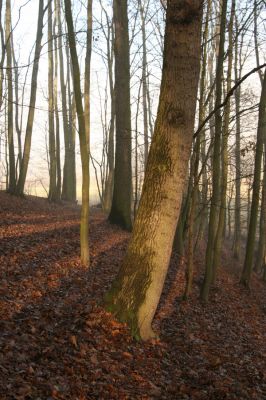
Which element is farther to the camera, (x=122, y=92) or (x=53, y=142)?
(x=53, y=142)

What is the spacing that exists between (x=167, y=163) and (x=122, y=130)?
981 centimetres

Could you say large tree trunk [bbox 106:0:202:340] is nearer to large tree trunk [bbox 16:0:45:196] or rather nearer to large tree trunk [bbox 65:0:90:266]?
large tree trunk [bbox 65:0:90:266]

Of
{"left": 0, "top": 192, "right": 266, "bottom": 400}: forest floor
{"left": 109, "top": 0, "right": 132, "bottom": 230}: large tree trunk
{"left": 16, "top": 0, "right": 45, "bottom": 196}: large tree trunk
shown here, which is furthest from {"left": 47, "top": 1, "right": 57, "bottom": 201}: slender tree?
{"left": 0, "top": 192, "right": 266, "bottom": 400}: forest floor

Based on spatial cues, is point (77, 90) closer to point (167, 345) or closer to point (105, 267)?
point (105, 267)

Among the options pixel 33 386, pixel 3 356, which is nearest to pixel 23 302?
pixel 3 356

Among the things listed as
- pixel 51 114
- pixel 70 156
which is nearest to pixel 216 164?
pixel 51 114

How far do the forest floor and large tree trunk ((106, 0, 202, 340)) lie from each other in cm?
65

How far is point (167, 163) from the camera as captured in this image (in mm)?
5539

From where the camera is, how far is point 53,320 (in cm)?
592

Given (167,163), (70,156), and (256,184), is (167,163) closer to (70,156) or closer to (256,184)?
(256,184)

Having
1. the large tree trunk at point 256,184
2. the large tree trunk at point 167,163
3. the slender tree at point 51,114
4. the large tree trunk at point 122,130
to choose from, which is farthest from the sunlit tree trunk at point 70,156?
the large tree trunk at point 167,163

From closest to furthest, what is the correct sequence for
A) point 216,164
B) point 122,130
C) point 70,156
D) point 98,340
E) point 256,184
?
point 98,340 < point 216,164 < point 256,184 < point 122,130 < point 70,156

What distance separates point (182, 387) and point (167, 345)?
1.23 meters

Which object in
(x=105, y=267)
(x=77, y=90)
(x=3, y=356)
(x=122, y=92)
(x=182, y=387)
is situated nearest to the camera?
(x=3, y=356)
